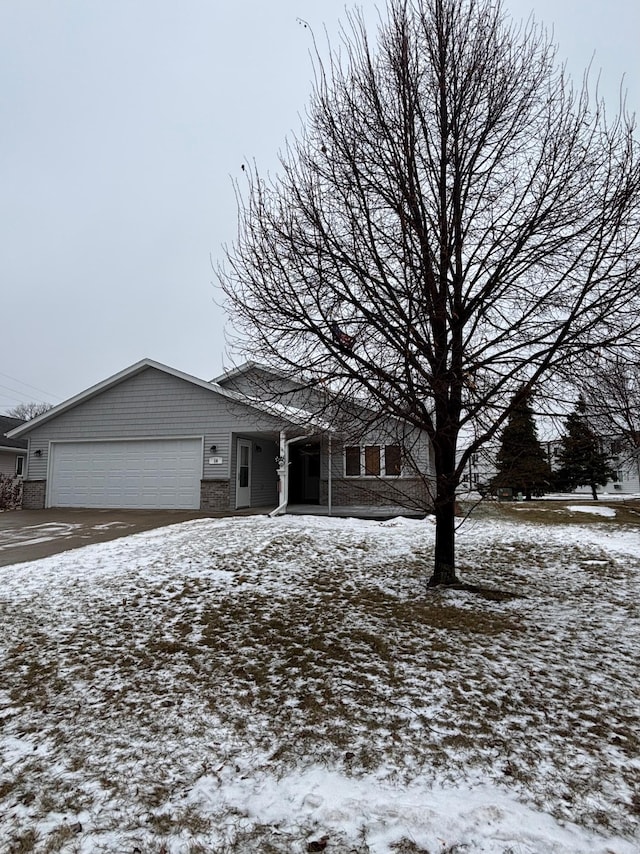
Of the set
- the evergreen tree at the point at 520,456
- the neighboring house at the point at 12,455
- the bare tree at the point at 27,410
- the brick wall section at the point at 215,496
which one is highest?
the bare tree at the point at 27,410

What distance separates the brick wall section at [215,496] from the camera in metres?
14.3

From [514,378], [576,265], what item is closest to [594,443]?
[514,378]

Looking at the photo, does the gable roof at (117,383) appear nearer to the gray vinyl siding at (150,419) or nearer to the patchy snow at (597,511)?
the gray vinyl siding at (150,419)

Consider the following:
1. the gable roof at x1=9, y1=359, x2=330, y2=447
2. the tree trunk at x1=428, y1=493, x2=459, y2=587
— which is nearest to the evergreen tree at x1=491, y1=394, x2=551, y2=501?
the tree trunk at x1=428, y1=493, x2=459, y2=587

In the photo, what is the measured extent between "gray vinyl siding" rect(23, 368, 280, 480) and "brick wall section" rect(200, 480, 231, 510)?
0.22 metres

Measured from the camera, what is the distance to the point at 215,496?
14344 millimetres

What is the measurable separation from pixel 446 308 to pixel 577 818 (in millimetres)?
4368

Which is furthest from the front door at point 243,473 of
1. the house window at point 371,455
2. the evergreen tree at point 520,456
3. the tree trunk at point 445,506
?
the evergreen tree at point 520,456

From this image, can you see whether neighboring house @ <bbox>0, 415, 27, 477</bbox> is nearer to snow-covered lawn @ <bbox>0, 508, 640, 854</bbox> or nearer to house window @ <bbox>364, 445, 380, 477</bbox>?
snow-covered lawn @ <bbox>0, 508, 640, 854</bbox>

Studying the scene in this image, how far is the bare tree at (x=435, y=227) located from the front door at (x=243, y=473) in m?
9.61

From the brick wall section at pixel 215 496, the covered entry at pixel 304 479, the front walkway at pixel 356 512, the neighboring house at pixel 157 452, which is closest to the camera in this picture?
the front walkway at pixel 356 512

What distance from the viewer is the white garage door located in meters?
14.9

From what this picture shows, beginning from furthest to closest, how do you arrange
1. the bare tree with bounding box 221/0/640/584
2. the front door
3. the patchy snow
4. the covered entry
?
the covered entry → the front door → the patchy snow → the bare tree with bounding box 221/0/640/584

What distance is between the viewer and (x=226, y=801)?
2395 mm
